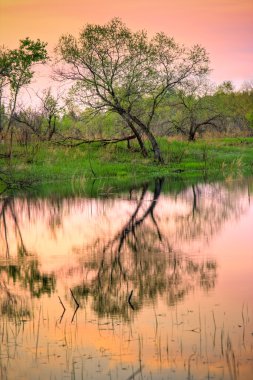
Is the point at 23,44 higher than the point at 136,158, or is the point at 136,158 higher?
the point at 23,44

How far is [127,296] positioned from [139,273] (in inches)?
87.8

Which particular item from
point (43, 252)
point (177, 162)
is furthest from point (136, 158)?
point (43, 252)

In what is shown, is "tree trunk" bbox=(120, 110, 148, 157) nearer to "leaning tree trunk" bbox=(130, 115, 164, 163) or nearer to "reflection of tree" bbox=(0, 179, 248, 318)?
"leaning tree trunk" bbox=(130, 115, 164, 163)

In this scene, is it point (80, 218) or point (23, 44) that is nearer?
point (80, 218)

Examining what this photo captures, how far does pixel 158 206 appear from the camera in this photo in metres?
27.5

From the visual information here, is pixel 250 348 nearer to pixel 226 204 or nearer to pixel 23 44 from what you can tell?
pixel 226 204

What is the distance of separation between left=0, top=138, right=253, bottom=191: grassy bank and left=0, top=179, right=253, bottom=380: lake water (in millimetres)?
13891

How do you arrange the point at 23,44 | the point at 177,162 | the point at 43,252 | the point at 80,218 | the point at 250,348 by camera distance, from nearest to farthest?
the point at 250,348
the point at 43,252
the point at 80,218
the point at 23,44
the point at 177,162

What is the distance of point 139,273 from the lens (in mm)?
14891

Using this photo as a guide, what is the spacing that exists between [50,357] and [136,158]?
1398 inches

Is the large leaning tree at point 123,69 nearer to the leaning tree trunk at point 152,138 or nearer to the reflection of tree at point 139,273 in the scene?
the leaning tree trunk at point 152,138

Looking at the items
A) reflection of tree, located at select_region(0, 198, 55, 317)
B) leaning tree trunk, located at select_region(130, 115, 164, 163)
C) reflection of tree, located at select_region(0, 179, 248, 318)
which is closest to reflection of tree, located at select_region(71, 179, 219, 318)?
reflection of tree, located at select_region(0, 179, 248, 318)

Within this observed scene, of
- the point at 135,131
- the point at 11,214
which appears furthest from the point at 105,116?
the point at 11,214

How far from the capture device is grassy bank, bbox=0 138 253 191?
38750 millimetres
